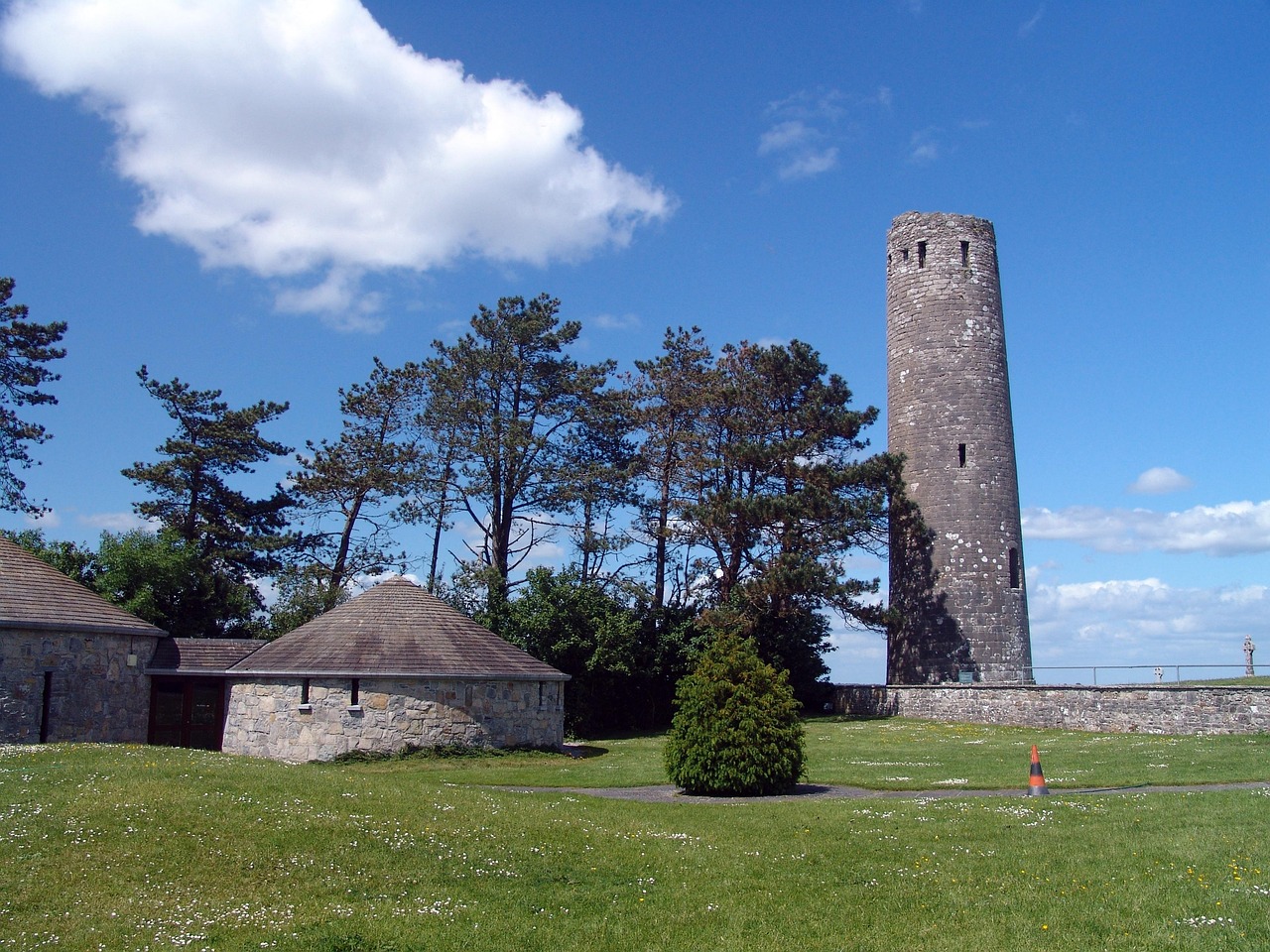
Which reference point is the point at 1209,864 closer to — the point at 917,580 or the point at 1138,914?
the point at 1138,914

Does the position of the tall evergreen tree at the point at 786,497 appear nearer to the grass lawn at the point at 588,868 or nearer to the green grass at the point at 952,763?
the green grass at the point at 952,763

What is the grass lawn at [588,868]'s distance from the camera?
8.43 m

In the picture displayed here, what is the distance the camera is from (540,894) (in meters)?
9.73

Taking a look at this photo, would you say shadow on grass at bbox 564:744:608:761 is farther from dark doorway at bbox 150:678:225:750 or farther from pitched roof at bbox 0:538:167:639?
pitched roof at bbox 0:538:167:639

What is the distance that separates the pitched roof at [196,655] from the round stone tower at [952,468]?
71.5 feet

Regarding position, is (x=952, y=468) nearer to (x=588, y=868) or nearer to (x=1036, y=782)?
(x=1036, y=782)

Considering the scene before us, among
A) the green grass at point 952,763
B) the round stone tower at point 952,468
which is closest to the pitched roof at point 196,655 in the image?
the green grass at point 952,763

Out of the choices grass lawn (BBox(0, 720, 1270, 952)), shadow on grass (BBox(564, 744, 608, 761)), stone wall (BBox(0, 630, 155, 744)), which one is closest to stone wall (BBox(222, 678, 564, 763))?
shadow on grass (BBox(564, 744, 608, 761))

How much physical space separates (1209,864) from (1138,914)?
6.76 ft

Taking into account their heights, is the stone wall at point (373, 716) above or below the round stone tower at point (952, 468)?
below

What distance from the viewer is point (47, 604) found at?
930 inches

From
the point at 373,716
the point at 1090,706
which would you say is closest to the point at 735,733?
the point at 373,716

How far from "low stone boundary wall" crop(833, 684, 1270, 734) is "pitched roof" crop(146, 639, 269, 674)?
70.7 feet

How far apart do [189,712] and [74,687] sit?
3.76 m
